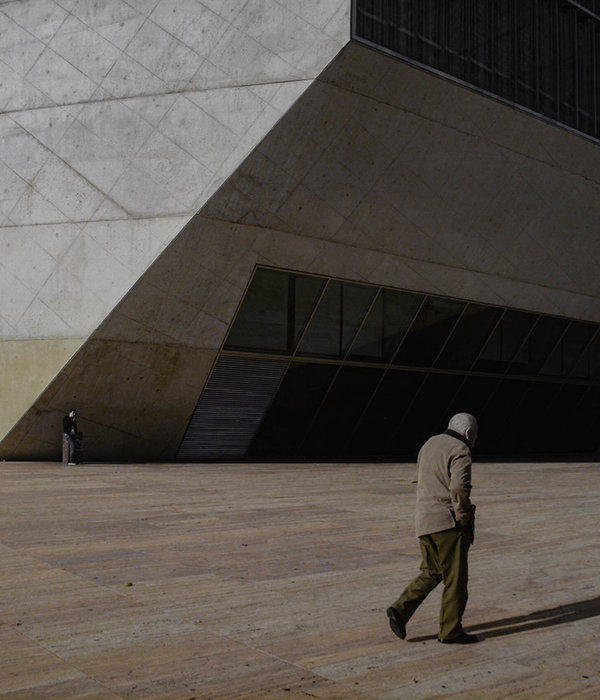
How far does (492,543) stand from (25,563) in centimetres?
519

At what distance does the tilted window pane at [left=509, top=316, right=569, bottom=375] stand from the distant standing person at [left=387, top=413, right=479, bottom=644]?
24442 mm

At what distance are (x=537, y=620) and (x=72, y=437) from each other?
15.3 m

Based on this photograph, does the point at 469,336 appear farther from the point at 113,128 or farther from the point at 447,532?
the point at 447,532

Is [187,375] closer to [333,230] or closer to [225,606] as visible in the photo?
[333,230]

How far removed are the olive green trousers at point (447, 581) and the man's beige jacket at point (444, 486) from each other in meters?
0.09

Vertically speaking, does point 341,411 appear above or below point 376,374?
below

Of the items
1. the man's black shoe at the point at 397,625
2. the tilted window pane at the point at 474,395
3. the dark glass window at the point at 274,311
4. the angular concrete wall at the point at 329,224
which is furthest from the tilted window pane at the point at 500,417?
the man's black shoe at the point at 397,625

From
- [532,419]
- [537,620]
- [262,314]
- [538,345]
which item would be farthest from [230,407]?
[537,620]

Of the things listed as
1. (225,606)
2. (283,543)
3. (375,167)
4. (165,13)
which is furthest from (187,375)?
(225,606)

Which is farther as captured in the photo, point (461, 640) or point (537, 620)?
point (537, 620)

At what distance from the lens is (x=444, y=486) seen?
249 inches

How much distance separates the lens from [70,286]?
21.2 meters

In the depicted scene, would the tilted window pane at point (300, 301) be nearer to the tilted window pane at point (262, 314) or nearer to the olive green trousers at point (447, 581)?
the tilted window pane at point (262, 314)

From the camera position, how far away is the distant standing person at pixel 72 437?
2048 cm
